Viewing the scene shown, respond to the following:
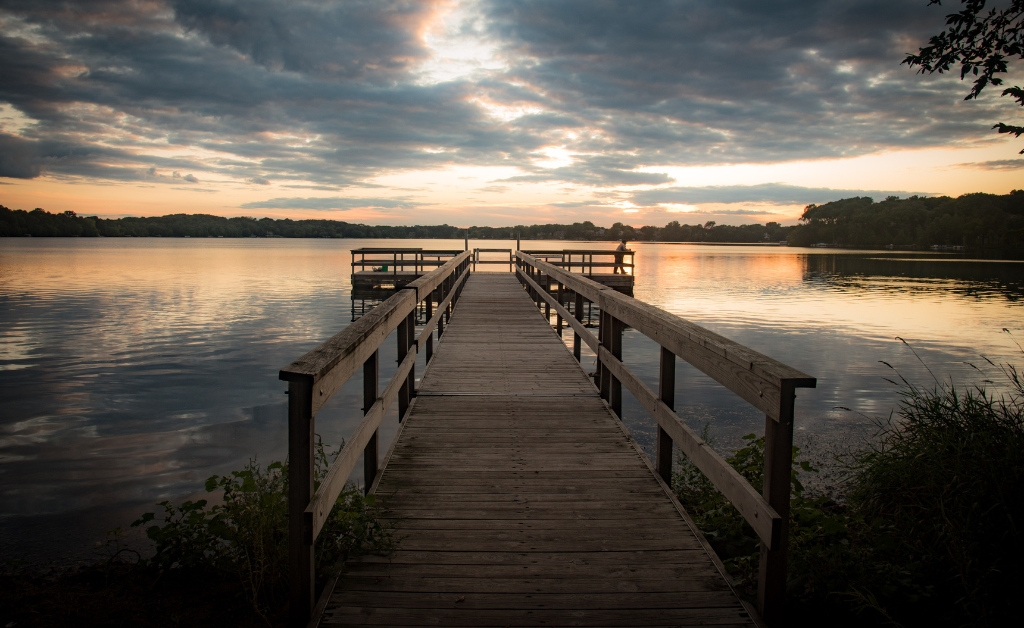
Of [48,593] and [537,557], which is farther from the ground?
[537,557]

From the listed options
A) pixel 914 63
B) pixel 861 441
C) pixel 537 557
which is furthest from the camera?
pixel 861 441

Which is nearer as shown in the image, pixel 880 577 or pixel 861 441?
pixel 880 577

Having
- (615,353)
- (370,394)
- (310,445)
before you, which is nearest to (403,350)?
(370,394)

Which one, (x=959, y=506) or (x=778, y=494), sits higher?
(x=778, y=494)

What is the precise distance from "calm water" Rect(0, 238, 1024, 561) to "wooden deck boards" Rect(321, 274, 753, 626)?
296 cm

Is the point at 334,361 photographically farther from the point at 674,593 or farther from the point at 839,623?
the point at 839,623

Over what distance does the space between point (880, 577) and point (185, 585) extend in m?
3.62

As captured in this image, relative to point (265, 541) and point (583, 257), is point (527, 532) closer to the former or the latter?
point (265, 541)

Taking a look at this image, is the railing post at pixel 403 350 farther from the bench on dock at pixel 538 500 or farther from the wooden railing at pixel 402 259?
the wooden railing at pixel 402 259

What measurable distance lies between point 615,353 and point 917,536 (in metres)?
2.31

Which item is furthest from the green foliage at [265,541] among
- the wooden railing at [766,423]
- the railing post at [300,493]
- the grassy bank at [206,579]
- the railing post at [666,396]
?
the railing post at [666,396]

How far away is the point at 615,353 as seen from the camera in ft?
16.6

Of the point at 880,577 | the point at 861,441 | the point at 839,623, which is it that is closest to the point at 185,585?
the point at 839,623

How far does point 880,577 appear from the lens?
291 cm
